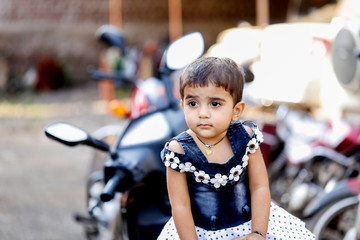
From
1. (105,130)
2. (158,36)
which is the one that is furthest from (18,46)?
(105,130)

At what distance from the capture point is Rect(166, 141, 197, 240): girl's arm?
55.9 inches

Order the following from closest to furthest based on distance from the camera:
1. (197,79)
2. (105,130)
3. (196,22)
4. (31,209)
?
(197,79) → (105,130) → (31,209) → (196,22)

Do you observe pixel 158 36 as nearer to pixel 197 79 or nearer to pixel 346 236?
pixel 346 236

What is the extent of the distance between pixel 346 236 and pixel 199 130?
165 cm

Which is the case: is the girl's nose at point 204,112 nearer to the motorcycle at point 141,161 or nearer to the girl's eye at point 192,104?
the girl's eye at point 192,104

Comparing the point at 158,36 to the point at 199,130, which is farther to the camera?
the point at 158,36

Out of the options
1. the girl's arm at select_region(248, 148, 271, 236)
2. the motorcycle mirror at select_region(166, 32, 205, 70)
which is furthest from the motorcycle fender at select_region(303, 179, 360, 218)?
the girl's arm at select_region(248, 148, 271, 236)

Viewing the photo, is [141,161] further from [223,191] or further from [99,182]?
[99,182]

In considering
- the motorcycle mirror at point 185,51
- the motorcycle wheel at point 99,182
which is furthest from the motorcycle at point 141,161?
the motorcycle wheel at point 99,182

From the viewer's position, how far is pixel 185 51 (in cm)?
209

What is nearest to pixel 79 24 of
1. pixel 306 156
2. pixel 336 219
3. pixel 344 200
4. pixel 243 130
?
pixel 306 156

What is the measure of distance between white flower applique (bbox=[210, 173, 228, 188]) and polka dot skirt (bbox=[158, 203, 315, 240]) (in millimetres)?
144

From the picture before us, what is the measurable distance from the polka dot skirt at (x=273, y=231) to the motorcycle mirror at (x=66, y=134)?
50 cm

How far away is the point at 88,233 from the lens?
3.35 meters
